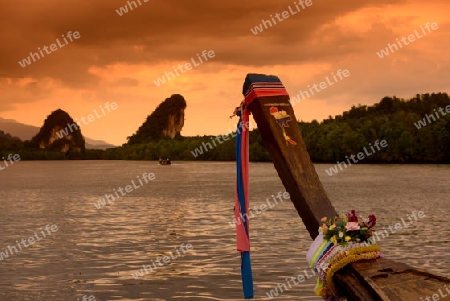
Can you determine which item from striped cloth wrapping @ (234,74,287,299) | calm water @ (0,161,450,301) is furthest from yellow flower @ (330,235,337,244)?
calm water @ (0,161,450,301)

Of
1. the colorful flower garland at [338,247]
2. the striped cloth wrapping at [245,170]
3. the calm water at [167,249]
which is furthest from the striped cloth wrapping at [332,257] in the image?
the calm water at [167,249]

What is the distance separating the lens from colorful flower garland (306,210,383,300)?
276 inches

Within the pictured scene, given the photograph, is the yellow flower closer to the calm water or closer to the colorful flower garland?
the colorful flower garland

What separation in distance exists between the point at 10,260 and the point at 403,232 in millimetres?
14247

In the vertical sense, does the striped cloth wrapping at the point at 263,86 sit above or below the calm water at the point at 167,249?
above

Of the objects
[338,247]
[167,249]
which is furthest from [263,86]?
[167,249]

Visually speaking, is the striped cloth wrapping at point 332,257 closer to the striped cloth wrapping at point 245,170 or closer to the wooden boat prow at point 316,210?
the wooden boat prow at point 316,210

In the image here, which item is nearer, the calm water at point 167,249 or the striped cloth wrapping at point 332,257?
the striped cloth wrapping at point 332,257

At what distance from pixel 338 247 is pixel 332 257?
14 cm

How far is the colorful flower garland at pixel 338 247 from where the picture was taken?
702 centimetres

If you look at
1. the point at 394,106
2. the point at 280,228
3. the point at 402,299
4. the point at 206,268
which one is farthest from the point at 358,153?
the point at 402,299
